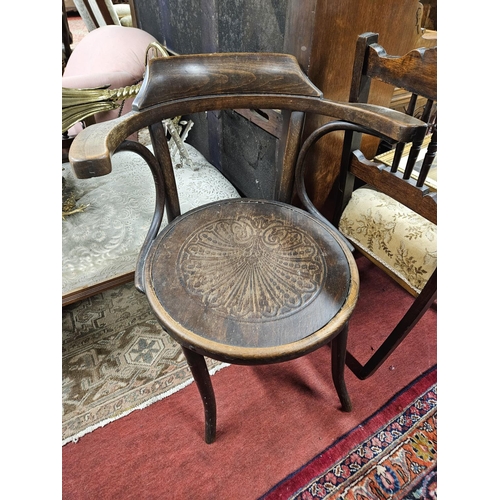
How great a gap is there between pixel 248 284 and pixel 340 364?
0.41m

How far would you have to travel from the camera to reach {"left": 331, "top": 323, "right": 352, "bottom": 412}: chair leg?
0.90 metres

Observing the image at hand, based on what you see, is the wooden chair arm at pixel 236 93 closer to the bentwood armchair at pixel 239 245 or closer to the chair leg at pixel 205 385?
the bentwood armchair at pixel 239 245

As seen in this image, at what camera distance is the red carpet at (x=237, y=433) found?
965mm

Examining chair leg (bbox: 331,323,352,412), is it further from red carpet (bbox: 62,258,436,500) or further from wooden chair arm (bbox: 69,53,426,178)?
wooden chair arm (bbox: 69,53,426,178)

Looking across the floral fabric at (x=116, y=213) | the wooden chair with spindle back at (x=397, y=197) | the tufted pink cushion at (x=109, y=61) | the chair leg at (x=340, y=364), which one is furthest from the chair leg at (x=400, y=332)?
the tufted pink cushion at (x=109, y=61)

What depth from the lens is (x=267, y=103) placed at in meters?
0.93

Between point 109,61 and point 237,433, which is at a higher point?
point 109,61

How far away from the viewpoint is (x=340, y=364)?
97cm

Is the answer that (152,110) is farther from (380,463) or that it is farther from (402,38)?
(380,463)

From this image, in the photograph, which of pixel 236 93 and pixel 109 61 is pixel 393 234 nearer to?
pixel 236 93

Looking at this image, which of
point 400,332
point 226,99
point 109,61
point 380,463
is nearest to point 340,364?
point 400,332

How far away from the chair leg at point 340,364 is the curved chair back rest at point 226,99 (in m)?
0.50

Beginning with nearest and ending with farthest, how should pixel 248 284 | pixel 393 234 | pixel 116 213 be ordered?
pixel 248 284 < pixel 393 234 < pixel 116 213

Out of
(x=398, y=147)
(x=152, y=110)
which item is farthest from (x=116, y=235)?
(x=398, y=147)
